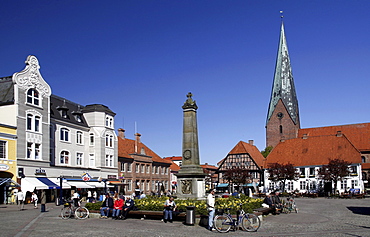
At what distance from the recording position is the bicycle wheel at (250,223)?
16.6m

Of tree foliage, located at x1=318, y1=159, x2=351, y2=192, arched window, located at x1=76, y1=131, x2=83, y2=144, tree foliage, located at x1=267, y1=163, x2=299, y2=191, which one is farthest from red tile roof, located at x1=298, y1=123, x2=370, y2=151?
arched window, located at x1=76, y1=131, x2=83, y2=144

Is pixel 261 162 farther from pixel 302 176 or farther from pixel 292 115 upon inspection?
pixel 292 115

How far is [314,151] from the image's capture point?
73.2 metres

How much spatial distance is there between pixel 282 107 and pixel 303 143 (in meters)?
18.3

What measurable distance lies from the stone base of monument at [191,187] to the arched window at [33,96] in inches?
904

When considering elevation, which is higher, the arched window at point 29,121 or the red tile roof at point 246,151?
the arched window at point 29,121

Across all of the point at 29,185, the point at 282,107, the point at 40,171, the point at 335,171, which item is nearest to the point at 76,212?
the point at 29,185

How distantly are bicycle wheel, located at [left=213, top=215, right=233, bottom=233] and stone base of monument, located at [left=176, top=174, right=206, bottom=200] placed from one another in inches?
261

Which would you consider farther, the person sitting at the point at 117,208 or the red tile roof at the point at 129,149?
the red tile roof at the point at 129,149

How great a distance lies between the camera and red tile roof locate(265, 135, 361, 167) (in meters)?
69.2

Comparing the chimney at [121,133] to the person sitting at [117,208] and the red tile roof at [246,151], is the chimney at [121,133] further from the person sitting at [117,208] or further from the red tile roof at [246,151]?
the person sitting at [117,208]

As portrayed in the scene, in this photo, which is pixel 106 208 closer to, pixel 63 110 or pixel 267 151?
pixel 63 110

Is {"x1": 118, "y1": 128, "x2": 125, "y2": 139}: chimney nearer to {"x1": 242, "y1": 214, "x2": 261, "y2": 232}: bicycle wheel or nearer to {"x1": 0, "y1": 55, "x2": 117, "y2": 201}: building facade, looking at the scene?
{"x1": 0, "y1": 55, "x2": 117, "y2": 201}: building facade

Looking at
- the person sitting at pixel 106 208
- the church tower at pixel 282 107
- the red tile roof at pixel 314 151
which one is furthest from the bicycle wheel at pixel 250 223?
the church tower at pixel 282 107
